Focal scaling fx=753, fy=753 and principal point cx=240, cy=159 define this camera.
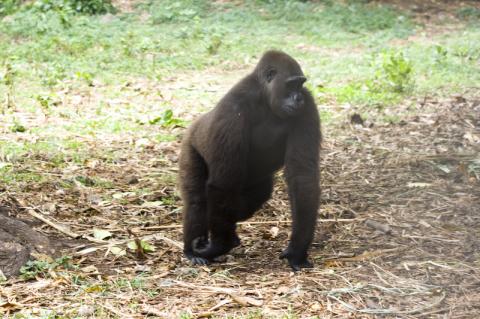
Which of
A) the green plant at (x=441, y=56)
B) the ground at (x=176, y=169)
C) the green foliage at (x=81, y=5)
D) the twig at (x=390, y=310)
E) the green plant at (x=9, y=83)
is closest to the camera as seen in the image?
the twig at (x=390, y=310)

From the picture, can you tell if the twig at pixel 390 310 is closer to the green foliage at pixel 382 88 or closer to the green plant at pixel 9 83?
the green foliage at pixel 382 88

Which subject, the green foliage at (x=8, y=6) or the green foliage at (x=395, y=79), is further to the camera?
the green foliage at (x=8, y=6)

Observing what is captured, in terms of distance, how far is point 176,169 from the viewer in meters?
7.64

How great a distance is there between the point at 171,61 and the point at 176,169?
571 centimetres

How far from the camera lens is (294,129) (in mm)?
5609

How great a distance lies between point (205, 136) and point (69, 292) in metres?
1.59

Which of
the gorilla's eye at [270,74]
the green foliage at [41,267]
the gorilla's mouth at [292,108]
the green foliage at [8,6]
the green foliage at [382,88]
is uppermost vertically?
the gorilla's eye at [270,74]

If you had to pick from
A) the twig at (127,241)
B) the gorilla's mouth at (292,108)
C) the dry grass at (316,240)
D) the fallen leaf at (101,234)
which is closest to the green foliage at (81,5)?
the dry grass at (316,240)

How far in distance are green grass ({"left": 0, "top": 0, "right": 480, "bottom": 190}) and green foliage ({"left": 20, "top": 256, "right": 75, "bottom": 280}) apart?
6.39ft

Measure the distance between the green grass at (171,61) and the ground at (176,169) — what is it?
48mm

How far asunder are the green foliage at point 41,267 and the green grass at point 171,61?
1.95 metres

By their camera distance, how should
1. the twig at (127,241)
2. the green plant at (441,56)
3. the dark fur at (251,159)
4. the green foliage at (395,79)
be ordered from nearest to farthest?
1. the dark fur at (251,159)
2. the twig at (127,241)
3. the green foliage at (395,79)
4. the green plant at (441,56)

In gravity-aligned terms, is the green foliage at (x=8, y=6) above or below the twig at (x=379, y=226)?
above

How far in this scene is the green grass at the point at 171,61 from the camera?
913cm
